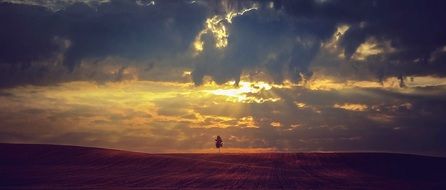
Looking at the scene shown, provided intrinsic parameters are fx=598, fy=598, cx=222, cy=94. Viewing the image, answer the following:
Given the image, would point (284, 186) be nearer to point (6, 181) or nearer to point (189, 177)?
point (189, 177)

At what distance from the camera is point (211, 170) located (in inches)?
2421

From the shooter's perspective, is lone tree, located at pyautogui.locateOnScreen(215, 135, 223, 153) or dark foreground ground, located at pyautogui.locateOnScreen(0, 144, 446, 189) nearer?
dark foreground ground, located at pyautogui.locateOnScreen(0, 144, 446, 189)

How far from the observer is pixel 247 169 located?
208 ft

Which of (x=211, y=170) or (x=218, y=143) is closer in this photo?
(x=211, y=170)

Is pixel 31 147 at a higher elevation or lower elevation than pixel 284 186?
higher

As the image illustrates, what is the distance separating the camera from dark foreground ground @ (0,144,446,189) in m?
48.8

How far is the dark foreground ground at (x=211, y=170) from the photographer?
48756mm

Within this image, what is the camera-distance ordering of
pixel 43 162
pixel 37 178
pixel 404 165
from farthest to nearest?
pixel 404 165
pixel 43 162
pixel 37 178

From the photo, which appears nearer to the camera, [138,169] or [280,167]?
[138,169]

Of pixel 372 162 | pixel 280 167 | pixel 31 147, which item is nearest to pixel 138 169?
pixel 280 167

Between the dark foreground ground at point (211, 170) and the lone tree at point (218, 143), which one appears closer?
the dark foreground ground at point (211, 170)

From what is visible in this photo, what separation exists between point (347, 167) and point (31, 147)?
3938 cm

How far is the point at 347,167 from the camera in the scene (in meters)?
69.5

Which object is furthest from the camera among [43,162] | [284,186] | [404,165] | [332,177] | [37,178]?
[404,165]
